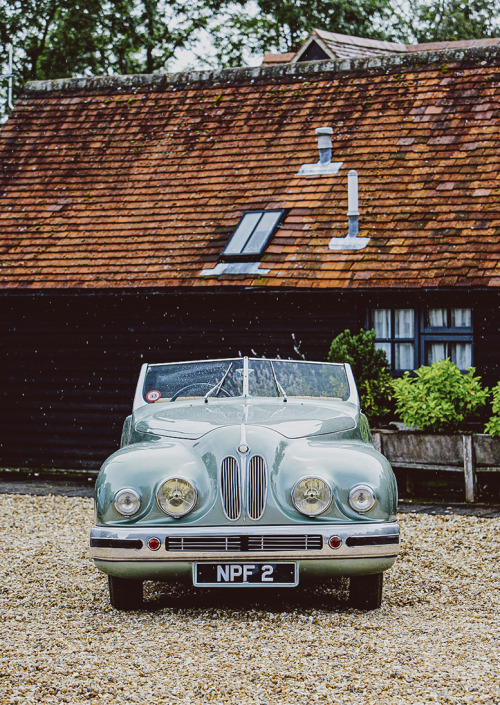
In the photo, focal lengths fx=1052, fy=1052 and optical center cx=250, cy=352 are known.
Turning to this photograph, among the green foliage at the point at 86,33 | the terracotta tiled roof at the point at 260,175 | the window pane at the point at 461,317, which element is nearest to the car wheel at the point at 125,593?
the terracotta tiled roof at the point at 260,175

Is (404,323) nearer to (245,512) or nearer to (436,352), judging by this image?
(436,352)

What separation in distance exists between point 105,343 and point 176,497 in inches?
364

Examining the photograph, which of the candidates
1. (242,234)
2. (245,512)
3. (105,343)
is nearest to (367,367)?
(242,234)

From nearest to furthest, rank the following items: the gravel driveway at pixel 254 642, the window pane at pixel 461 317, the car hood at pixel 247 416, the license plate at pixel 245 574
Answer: the gravel driveway at pixel 254 642, the license plate at pixel 245 574, the car hood at pixel 247 416, the window pane at pixel 461 317

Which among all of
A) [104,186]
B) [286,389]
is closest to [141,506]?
[286,389]

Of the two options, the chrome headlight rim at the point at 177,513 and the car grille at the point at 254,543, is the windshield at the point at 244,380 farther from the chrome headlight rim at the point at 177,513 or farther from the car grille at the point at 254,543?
the car grille at the point at 254,543

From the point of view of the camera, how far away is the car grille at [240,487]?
20.5ft

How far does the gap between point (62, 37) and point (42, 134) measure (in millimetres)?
12695

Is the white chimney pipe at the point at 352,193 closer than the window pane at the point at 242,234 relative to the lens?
Yes

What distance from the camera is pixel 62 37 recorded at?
29.4 metres

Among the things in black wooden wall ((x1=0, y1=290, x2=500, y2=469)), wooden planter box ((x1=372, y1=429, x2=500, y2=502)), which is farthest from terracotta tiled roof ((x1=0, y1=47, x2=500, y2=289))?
wooden planter box ((x1=372, y1=429, x2=500, y2=502))

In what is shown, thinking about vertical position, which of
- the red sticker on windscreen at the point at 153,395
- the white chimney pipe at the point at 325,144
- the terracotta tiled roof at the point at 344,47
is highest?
the terracotta tiled roof at the point at 344,47

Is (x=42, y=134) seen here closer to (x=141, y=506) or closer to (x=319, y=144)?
(x=319, y=144)

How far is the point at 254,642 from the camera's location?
563 centimetres
